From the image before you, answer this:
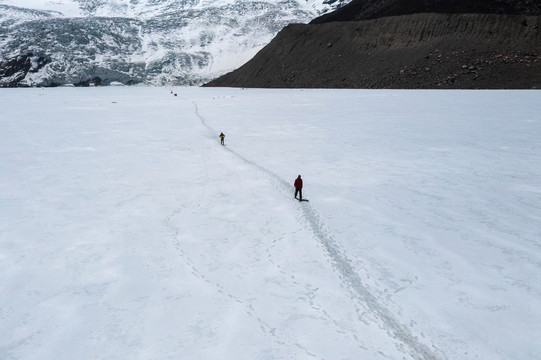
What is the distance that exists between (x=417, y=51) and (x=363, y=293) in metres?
91.9

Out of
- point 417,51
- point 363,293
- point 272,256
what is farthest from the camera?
point 417,51

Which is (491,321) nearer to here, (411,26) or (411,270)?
(411,270)

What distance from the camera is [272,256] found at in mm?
8117

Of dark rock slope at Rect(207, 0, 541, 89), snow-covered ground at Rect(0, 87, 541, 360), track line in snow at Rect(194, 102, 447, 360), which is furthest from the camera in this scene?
dark rock slope at Rect(207, 0, 541, 89)

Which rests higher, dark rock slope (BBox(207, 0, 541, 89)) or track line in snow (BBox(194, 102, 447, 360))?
dark rock slope (BBox(207, 0, 541, 89))

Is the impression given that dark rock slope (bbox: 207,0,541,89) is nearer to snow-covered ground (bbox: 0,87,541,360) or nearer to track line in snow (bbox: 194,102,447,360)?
snow-covered ground (bbox: 0,87,541,360)

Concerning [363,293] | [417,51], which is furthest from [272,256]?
[417,51]

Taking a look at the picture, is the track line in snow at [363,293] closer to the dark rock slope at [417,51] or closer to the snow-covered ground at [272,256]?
the snow-covered ground at [272,256]

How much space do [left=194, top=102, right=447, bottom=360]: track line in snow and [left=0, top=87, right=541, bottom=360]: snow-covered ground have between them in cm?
3

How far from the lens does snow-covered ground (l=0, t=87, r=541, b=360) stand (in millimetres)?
5570

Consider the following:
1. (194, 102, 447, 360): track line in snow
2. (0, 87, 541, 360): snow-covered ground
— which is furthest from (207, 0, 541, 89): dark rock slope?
(194, 102, 447, 360): track line in snow

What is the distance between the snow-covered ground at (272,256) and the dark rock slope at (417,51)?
220ft

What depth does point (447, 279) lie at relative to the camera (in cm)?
712

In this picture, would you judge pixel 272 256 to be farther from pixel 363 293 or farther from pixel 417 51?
pixel 417 51
